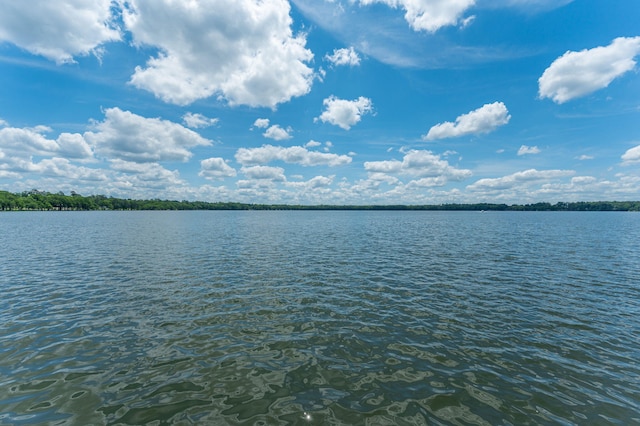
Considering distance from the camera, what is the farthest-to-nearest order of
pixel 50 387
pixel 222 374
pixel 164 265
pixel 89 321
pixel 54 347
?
pixel 164 265
pixel 89 321
pixel 54 347
pixel 222 374
pixel 50 387

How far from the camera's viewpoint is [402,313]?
17672 mm

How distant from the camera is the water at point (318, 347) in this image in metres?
9.38

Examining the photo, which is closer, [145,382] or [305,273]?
[145,382]

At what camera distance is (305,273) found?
28.2 metres

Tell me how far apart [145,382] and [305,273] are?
18.4 m

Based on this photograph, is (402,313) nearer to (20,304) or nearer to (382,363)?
(382,363)

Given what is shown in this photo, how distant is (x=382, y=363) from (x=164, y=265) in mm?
28970

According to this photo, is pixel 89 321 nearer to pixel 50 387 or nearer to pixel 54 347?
pixel 54 347

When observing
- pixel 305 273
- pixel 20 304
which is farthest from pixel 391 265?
pixel 20 304

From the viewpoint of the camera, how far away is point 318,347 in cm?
1343

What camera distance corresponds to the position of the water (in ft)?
30.8

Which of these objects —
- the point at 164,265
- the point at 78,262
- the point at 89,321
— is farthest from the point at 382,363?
the point at 78,262

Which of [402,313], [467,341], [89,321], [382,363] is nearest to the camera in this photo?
[382,363]

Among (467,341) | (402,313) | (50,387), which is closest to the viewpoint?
(50,387)
